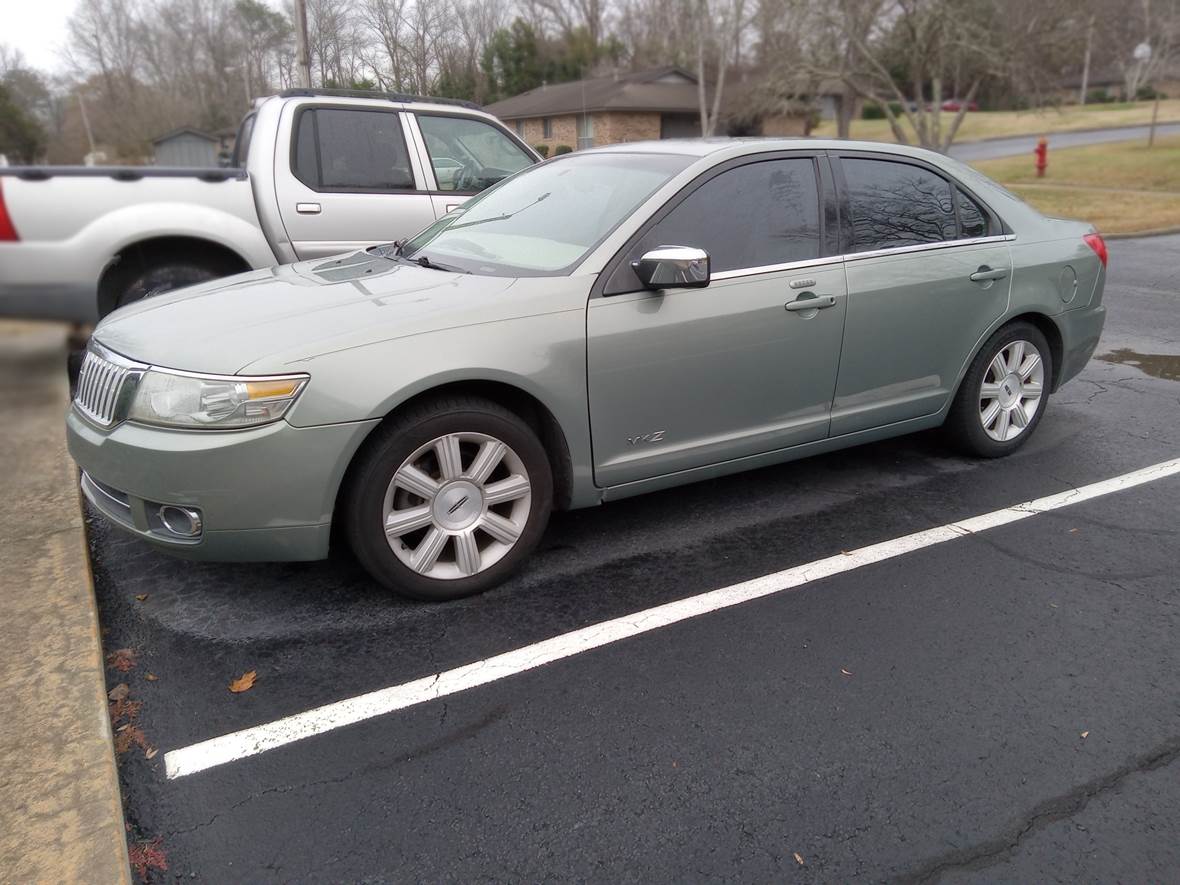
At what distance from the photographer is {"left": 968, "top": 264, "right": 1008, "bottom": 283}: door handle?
452cm

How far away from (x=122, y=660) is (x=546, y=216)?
2443 millimetres

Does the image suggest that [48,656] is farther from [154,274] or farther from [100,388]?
[154,274]

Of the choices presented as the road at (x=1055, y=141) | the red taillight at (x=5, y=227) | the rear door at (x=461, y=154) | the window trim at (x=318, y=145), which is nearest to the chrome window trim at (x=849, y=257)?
the rear door at (x=461, y=154)

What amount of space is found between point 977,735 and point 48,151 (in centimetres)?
1220

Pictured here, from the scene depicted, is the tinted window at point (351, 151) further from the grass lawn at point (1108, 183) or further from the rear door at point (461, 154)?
the grass lawn at point (1108, 183)

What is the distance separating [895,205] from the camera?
14.4ft

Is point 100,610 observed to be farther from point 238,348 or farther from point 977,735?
point 977,735

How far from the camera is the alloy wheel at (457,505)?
3.25 meters

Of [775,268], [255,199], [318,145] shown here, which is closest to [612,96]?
[318,145]

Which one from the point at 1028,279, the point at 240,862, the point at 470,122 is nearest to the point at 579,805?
the point at 240,862

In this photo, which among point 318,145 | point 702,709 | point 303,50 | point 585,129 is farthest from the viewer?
point 585,129

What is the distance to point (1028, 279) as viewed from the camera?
473 centimetres

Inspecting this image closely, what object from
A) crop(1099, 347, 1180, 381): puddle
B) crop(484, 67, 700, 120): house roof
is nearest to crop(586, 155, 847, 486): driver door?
crop(1099, 347, 1180, 381): puddle

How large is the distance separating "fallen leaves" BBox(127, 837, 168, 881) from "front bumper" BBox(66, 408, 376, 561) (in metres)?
1.05
